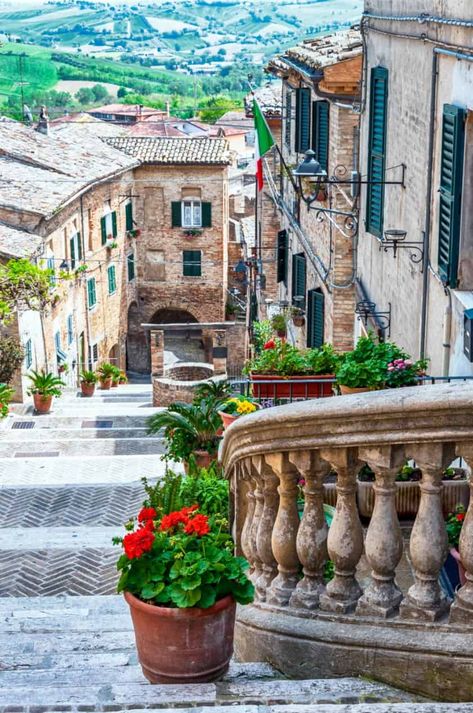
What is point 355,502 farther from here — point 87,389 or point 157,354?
point 157,354

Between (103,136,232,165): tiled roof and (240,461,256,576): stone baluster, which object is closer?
(240,461,256,576): stone baluster

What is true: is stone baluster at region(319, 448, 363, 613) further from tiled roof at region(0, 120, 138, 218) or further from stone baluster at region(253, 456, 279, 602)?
tiled roof at region(0, 120, 138, 218)

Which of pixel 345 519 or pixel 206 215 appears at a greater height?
pixel 345 519

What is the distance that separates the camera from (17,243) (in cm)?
2642

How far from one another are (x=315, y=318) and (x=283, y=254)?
6.19 metres

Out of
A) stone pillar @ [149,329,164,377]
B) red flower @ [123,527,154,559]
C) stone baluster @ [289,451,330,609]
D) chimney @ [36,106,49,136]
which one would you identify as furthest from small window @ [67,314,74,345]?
stone baluster @ [289,451,330,609]

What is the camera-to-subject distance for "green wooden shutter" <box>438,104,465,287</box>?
26.9 feet

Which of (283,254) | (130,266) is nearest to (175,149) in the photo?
(130,266)

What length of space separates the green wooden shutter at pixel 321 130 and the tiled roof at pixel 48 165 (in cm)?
1146

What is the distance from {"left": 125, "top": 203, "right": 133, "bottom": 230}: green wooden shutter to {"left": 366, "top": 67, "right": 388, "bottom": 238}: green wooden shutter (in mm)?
27045

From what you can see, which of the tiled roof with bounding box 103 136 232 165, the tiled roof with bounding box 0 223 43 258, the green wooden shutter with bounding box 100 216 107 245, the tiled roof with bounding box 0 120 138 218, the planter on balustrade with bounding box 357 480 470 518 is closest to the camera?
the planter on balustrade with bounding box 357 480 470 518

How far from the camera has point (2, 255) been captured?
25047 millimetres

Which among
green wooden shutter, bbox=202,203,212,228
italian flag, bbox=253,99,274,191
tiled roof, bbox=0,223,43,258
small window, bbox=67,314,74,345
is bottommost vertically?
small window, bbox=67,314,74,345

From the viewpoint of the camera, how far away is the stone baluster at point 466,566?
355 centimetres
